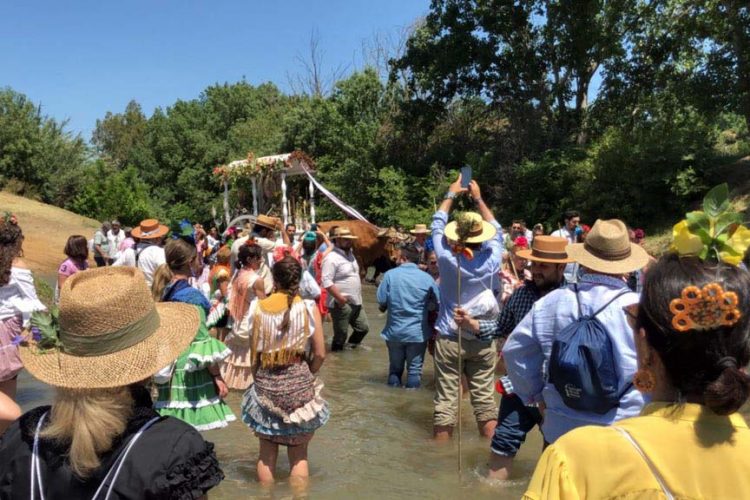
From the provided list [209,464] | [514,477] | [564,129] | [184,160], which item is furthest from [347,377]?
[184,160]

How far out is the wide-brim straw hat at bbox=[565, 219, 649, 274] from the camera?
11.9 feet

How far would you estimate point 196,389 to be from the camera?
4.48 metres

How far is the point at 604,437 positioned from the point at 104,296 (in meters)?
1.51

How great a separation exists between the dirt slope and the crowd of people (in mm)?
23211

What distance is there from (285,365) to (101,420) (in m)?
2.67

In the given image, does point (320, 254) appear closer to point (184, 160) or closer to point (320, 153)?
point (320, 153)

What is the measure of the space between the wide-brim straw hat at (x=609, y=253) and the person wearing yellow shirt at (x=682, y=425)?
76.8 inches

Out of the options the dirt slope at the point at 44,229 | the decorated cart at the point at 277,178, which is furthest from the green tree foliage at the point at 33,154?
the decorated cart at the point at 277,178

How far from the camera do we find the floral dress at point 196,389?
4402mm

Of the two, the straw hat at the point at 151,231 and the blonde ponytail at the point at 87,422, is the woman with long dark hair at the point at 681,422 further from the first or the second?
the straw hat at the point at 151,231

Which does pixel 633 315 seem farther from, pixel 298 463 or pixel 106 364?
pixel 298 463

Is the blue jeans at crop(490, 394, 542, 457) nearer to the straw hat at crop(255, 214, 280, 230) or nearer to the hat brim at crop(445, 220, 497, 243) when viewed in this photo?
the hat brim at crop(445, 220, 497, 243)

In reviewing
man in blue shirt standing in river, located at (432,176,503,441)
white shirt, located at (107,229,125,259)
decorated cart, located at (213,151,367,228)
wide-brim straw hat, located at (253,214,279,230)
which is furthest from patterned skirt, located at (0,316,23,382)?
decorated cart, located at (213,151,367,228)

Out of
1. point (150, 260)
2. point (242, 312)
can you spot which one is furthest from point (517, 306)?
point (150, 260)
